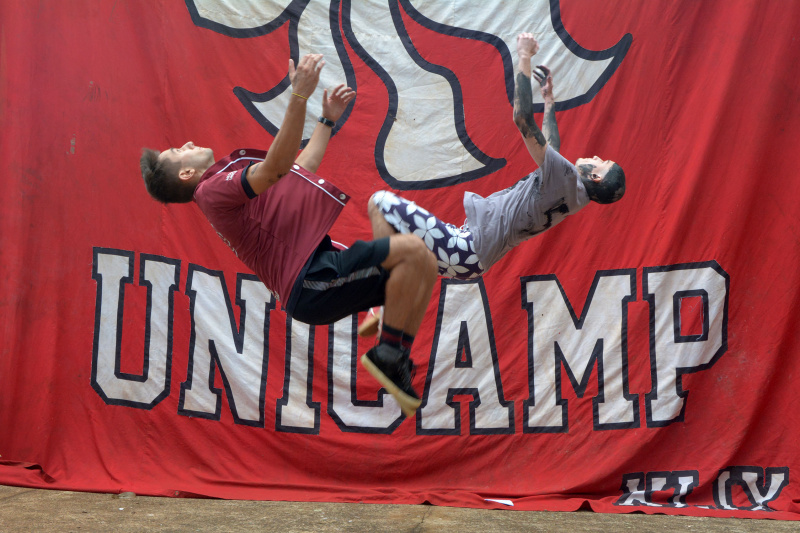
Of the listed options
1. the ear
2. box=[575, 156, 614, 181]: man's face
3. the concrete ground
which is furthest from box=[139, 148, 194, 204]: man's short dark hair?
the concrete ground

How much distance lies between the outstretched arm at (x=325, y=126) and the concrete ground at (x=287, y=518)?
1.91 meters

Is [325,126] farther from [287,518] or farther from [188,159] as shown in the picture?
[287,518]

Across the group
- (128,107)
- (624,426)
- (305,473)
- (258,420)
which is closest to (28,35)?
(128,107)

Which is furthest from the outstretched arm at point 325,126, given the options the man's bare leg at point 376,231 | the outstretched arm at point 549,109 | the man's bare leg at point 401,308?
the outstretched arm at point 549,109

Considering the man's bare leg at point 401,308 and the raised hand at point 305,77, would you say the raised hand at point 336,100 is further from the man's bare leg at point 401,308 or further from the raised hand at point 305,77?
the man's bare leg at point 401,308

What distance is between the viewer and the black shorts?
2.50 meters

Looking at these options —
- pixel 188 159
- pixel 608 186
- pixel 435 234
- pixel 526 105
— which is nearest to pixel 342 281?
pixel 435 234

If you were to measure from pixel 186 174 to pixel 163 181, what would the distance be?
9cm

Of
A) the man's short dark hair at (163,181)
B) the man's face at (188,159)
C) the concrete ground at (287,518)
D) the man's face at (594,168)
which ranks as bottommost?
the concrete ground at (287,518)

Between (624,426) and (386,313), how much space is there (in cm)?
237

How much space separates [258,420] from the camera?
4.50 meters

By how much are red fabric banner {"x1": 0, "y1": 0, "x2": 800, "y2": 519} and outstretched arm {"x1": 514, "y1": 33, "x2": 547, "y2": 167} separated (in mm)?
1462

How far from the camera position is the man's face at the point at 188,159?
9.13 feet

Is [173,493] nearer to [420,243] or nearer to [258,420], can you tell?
[258,420]
